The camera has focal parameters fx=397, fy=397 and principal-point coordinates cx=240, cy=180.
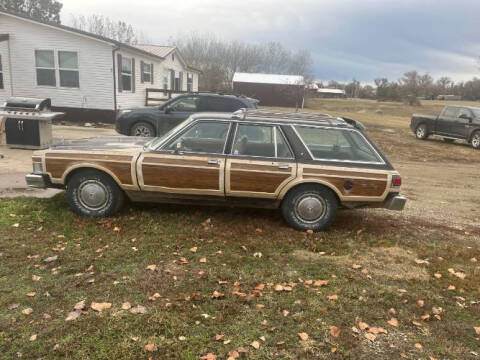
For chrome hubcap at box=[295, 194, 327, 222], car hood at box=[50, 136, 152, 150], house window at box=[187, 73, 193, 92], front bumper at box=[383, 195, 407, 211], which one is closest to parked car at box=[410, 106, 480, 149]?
front bumper at box=[383, 195, 407, 211]

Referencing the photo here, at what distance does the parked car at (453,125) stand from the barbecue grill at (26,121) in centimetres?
1557

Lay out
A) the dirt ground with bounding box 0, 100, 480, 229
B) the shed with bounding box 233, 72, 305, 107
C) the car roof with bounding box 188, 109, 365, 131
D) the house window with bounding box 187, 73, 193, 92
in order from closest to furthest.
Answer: the car roof with bounding box 188, 109, 365, 131 → the dirt ground with bounding box 0, 100, 480, 229 → the house window with bounding box 187, 73, 193, 92 → the shed with bounding box 233, 72, 305, 107

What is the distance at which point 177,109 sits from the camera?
36.7 ft

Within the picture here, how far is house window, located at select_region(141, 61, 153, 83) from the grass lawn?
49.4 ft

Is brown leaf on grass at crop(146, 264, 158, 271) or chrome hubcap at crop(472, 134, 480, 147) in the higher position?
chrome hubcap at crop(472, 134, 480, 147)

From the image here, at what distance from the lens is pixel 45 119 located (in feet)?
32.6

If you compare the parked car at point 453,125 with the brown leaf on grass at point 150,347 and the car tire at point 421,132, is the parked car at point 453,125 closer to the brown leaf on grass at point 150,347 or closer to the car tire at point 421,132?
the car tire at point 421,132

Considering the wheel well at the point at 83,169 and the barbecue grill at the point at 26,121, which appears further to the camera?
the barbecue grill at the point at 26,121

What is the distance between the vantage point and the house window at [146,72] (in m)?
19.7

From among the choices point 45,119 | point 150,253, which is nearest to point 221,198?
point 150,253

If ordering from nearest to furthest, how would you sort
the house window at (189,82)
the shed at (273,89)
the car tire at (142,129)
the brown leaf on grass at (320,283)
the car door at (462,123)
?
the brown leaf on grass at (320,283) < the car tire at (142,129) < the car door at (462,123) < the house window at (189,82) < the shed at (273,89)

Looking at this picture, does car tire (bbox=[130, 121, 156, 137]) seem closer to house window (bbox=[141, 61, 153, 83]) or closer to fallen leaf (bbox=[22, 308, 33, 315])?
A: fallen leaf (bbox=[22, 308, 33, 315])

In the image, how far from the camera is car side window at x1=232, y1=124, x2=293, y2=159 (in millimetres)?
5301

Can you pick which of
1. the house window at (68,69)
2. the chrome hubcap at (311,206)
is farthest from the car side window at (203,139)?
the house window at (68,69)
